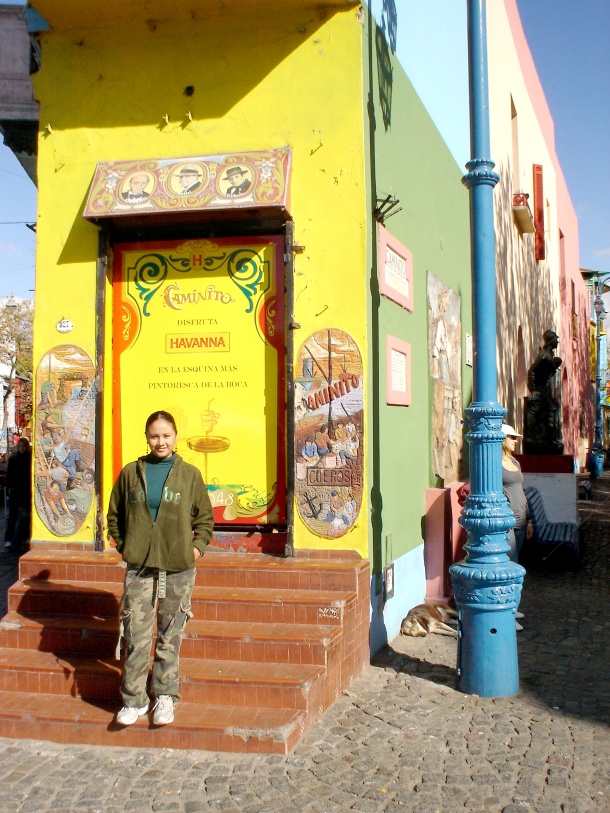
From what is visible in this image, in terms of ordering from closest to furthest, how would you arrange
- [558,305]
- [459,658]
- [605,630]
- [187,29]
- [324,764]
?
[324,764] < [459,658] < [187,29] < [605,630] < [558,305]

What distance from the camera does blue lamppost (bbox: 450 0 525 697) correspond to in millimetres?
5359

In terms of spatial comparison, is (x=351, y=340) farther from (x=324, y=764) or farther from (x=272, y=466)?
(x=324, y=764)

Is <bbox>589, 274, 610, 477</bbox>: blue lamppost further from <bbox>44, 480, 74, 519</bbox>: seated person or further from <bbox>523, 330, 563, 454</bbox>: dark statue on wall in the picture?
<bbox>44, 480, 74, 519</bbox>: seated person

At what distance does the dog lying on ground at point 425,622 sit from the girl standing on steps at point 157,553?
8.95 ft

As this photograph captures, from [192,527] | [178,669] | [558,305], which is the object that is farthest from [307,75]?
[558,305]

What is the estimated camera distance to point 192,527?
191 inches

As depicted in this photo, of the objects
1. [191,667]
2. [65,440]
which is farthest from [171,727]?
[65,440]

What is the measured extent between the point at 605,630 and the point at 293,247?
14.2 ft

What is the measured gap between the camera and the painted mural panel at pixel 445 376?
28.3 ft

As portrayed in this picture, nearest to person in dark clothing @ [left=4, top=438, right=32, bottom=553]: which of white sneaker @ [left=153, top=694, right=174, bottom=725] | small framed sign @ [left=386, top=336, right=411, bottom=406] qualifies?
small framed sign @ [left=386, top=336, right=411, bottom=406]

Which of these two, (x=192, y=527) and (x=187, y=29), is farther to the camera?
(x=187, y=29)

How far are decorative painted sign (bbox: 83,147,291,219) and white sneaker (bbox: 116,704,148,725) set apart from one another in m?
3.51

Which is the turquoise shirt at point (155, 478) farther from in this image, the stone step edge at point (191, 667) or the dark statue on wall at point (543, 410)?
the dark statue on wall at point (543, 410)

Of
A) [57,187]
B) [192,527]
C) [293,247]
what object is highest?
[57,187]
